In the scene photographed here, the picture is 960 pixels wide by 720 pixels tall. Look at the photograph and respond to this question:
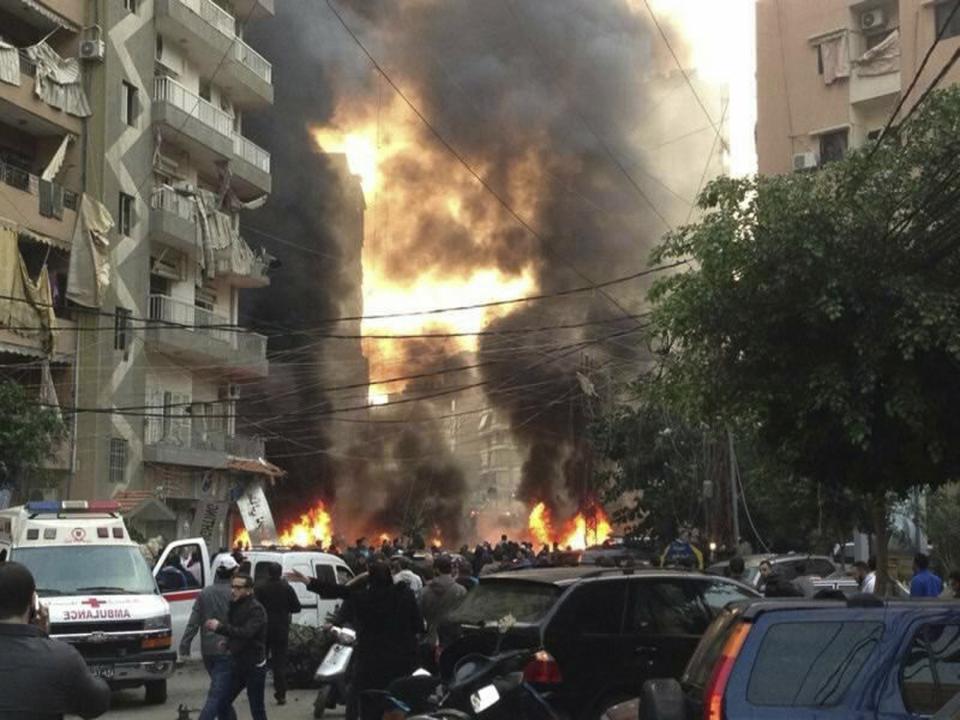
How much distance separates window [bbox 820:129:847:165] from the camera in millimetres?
30672

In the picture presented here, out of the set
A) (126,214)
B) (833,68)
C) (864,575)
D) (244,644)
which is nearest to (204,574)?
(244,644)

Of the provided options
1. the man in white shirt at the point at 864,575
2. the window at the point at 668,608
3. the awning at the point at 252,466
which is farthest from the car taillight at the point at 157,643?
the awning at the point at 252,466

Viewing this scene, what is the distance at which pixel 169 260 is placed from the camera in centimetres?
3497

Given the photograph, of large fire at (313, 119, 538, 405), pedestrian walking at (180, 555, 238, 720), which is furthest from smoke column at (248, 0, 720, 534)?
pedestrian walking at (180, 555, 238, 720)

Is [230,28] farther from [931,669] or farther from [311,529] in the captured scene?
[931,669]

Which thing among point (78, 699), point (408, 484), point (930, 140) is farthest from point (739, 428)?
point (408, 484)

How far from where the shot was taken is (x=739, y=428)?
548 inches

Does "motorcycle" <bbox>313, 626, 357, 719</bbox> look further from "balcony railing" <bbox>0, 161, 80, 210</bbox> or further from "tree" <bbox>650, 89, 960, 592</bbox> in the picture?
"balcony railing" <bbox>0, 161, 80, 210</bbox>

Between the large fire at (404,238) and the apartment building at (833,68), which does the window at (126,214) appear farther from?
the apartment building at (833,68)

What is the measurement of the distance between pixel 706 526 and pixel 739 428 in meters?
19.7

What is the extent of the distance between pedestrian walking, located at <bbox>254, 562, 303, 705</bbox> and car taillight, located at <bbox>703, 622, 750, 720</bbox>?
859 cm

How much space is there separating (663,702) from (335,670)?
5856mm

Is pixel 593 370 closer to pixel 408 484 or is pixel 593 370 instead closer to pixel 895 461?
pixel 408 484

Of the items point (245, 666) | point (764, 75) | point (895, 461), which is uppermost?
point (764, 75)
